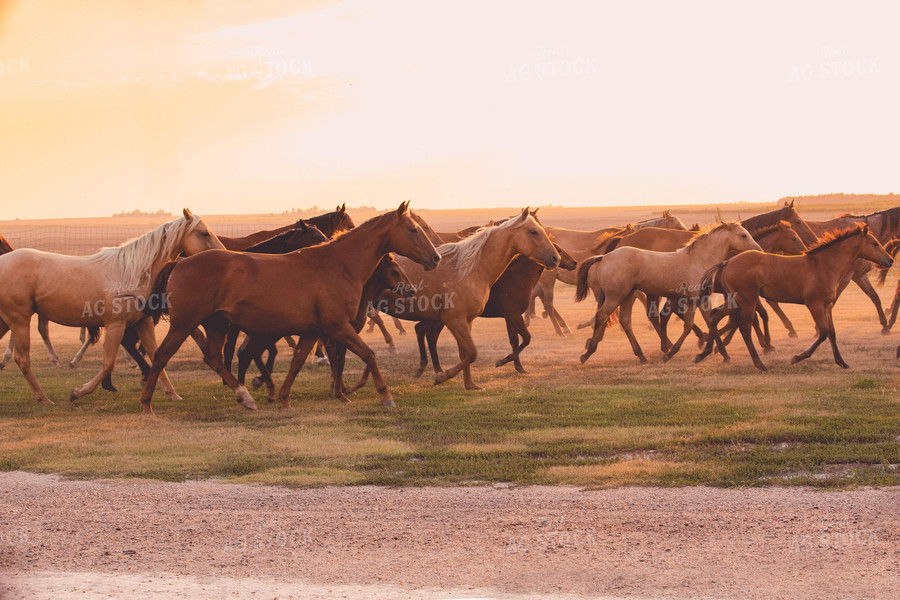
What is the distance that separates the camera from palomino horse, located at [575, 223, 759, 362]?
13.6 m

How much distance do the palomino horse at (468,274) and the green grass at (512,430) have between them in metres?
0.88

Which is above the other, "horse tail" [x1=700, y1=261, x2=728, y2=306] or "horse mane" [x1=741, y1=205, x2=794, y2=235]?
"horse mane" [x1=741, y1=205, x2=794, y2=235]

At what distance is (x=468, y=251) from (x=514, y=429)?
3512 millimetres

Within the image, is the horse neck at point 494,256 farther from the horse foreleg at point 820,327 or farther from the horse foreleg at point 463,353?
the horse foreleg at point 820,327

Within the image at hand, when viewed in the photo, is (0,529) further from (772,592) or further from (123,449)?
(772,592)

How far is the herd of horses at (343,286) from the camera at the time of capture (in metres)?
9.91

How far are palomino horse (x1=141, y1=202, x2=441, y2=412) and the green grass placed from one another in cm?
65

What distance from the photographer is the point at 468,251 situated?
11.7 meters

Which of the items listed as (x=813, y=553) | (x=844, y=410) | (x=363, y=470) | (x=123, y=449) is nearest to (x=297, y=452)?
(x=363, y=470)

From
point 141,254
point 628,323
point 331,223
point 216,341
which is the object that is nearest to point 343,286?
point 216,341

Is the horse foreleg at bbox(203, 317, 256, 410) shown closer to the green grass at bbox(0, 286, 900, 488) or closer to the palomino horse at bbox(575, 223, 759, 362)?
the green grass at bbox(0, 286, 900, 488)

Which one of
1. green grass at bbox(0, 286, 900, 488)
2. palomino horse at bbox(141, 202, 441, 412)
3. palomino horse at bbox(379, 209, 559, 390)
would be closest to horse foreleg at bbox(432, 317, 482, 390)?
palomino horse at bbox(379, 209, 559, 390)

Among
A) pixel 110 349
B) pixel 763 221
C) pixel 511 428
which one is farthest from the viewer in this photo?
pixel 763 221

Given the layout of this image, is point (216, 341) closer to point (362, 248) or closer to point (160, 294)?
point (160, 294)
